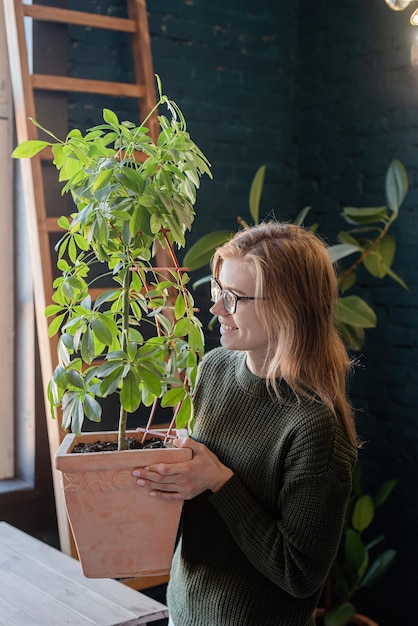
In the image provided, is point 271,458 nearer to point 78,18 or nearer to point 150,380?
point 150,380

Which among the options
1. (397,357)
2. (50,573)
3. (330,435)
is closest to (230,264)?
(330,435)

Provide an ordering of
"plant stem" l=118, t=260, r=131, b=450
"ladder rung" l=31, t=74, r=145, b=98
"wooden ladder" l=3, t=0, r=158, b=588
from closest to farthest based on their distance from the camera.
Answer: "plant stem" l=118, t=260, r=131, b=450
"wooden ladder" l=3, t=0, r=158, b=588
"ladder rung" l=31, t=74, r=145, b=98

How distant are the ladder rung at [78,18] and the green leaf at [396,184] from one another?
1000 mm

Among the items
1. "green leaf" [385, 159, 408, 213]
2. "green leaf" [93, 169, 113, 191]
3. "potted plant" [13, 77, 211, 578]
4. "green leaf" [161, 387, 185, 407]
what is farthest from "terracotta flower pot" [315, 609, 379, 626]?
"green leaf" [93, 169, 113, 191]

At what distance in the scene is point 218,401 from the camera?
1.62m

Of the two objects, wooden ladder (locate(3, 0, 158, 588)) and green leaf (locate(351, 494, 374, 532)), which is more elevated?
wooden ladder (locate(3, 0, 158, 588))

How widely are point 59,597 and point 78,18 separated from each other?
5.84 ft

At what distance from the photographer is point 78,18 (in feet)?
8.71

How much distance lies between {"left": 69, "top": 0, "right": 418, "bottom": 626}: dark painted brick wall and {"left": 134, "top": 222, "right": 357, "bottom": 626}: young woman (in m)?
1.59

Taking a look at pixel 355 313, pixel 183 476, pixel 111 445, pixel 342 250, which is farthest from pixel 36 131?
pixel 183 476

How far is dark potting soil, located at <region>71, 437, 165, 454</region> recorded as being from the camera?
141cm

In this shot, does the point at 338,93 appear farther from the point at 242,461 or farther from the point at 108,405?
the point at 242,461

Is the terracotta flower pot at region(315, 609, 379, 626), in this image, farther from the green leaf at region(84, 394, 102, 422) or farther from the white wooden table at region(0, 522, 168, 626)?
the green leaf at region(84, 394, 102, 422)

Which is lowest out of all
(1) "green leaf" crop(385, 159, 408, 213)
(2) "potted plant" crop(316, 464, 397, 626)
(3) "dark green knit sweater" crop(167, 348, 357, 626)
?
(2) "potted plant" crop(316, 464, 397, 626)
